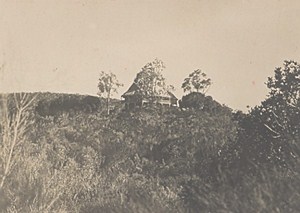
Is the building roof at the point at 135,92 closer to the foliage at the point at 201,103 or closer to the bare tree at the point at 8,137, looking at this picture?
the foliage at the point at 201,103

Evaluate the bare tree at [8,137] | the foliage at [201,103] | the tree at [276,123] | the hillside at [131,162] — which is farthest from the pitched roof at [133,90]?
the tree at [276,123]

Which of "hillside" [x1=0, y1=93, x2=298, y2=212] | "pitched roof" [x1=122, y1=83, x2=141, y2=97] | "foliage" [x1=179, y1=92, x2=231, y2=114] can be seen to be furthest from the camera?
"pitched roof" [x1=122, y1=83, x2=141, y2=97]

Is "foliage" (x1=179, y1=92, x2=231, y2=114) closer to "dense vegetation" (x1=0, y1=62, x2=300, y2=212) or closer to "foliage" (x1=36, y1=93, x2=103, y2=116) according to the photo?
"dense vegetation" (x1=0, y1=62, x2=300, y2=212)

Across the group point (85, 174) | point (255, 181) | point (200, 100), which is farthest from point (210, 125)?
point (255, 181)

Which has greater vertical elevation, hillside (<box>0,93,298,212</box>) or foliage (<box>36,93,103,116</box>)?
foliage (<box>36,93,103,116</box>)

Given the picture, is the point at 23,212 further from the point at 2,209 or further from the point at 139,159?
the point at 139,159

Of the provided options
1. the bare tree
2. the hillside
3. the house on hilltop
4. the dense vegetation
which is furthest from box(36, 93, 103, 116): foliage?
the bare tree
